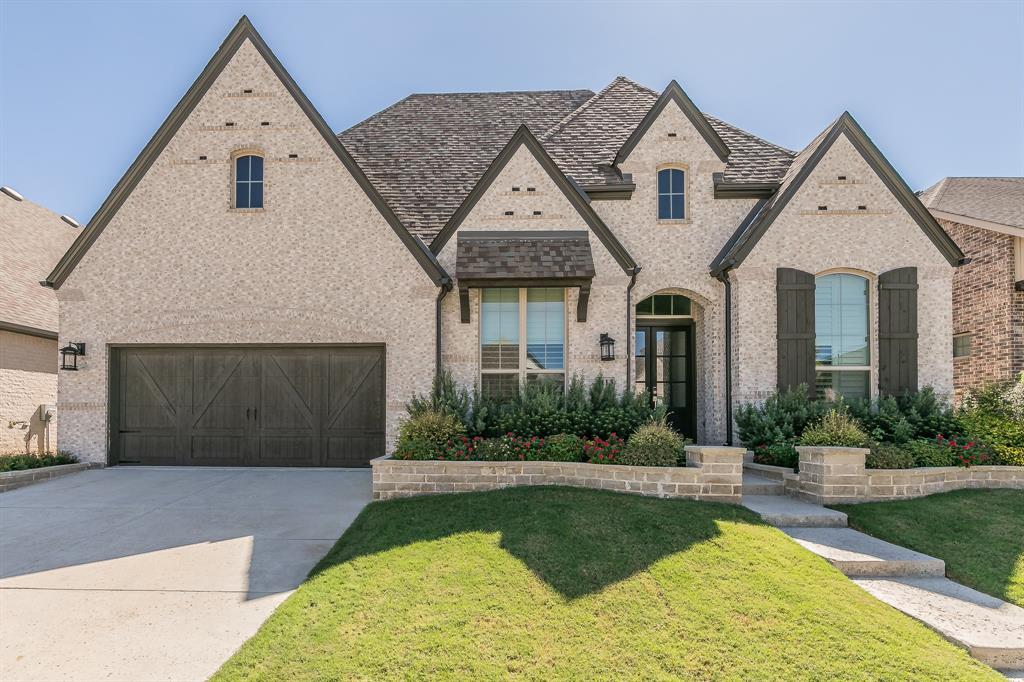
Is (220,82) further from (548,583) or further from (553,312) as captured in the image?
(548,583)

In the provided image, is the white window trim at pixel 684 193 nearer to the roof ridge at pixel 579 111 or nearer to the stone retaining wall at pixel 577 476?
the roof ridge at pixel 579 111

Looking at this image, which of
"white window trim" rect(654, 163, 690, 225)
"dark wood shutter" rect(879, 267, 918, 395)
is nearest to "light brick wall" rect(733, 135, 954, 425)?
"dark wood shutter" rect(879, 267, 918, 395)

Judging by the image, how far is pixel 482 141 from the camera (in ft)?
44.4

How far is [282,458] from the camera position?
10328 mm

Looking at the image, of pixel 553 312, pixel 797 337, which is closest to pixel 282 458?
pixel 553 312

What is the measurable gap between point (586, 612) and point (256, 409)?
28.3ft

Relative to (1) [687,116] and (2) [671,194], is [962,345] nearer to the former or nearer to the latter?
(2) [671,194]

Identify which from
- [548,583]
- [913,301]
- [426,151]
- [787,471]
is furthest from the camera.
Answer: [426,151]

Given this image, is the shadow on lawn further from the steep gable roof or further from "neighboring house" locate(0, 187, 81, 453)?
"neighboring house" locate(0, 187, 81, 453)

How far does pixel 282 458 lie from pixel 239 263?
13.7 ft

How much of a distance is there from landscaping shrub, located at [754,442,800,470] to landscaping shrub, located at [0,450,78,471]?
44.9ft

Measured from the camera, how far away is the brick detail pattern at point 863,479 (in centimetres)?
734

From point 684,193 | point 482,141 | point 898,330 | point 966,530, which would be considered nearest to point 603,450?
point 966,530

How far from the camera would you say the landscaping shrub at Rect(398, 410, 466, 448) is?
26.5 ft
